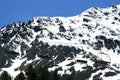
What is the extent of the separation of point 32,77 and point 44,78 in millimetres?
3307

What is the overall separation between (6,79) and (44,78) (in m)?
9.71

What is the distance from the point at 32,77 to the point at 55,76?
23.9 ft

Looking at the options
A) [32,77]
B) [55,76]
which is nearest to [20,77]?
[32,77]

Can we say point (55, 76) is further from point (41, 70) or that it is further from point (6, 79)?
point (6, 79)

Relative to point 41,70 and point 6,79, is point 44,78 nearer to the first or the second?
point 41,70

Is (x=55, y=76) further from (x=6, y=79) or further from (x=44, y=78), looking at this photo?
(x=6, y=79)

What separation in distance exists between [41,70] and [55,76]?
3.94 metres

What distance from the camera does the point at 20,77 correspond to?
332 ft

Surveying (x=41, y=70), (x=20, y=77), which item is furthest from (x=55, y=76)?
(x=20, y=77)

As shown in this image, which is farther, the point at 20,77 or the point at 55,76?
the point at 55,76

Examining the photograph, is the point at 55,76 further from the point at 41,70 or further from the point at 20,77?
the point at 20,77

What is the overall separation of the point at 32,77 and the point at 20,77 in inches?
132

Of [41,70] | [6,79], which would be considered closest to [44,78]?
[41,70]

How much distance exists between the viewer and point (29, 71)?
341 feet
